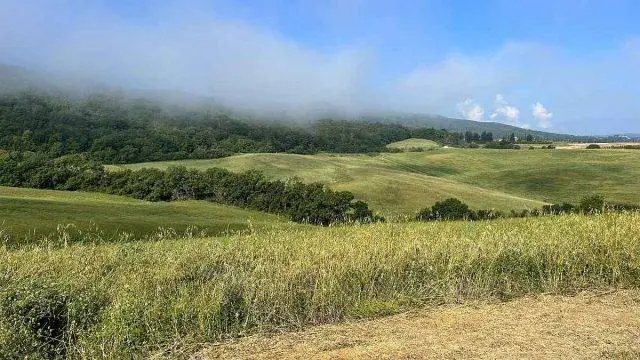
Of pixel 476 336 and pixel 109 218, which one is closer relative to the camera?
pixel 476 336

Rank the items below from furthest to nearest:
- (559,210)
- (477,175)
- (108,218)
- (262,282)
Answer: (477,175)
(108,218)
(559,210)
(262,282)

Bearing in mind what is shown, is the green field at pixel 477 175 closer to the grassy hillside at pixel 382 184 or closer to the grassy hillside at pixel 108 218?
the grassy hillside at pixel 382 184

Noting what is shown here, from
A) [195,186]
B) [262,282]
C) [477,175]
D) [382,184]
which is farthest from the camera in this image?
[477,175]

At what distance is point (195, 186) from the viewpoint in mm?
90438

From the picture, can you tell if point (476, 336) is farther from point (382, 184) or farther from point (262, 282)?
point (382, 184)

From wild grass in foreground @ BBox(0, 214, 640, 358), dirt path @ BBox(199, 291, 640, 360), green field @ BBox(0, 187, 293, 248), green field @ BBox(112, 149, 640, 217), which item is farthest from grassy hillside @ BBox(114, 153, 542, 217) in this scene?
dirt path @ BBox(199, 291, 640, 360)

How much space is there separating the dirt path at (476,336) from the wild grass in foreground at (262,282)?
1.29 feet

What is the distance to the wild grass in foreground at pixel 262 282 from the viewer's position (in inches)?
260

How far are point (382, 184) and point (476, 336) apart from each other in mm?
87232

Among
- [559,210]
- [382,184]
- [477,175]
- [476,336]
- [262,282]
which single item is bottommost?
[382,184]

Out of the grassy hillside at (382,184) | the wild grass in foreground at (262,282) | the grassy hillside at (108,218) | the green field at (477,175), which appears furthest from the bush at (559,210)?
the green field at (477,175)

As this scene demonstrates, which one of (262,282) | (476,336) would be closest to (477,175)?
(262,282)

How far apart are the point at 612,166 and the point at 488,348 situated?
118647 mm

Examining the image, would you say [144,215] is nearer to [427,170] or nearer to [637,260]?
[637,260]
